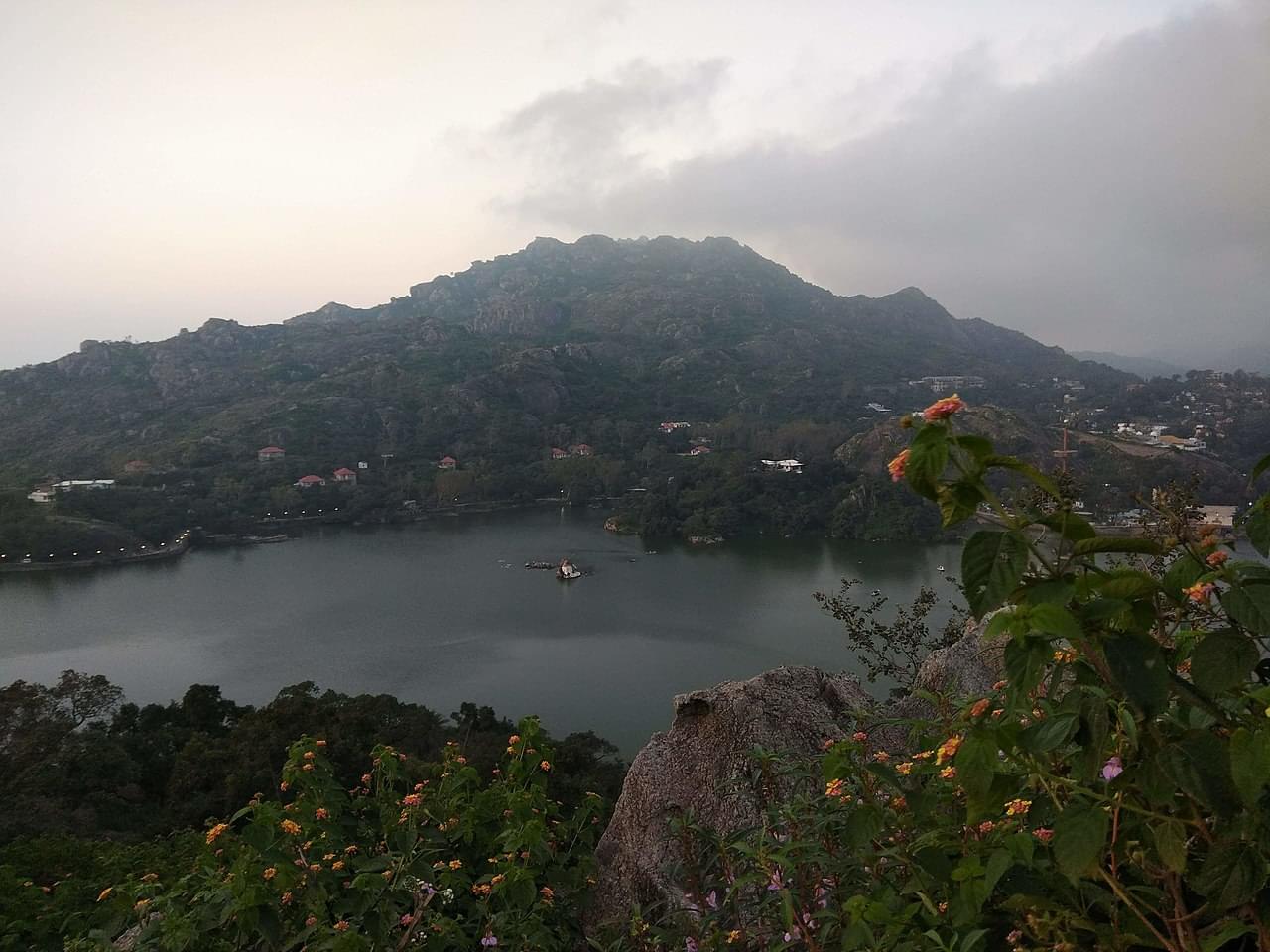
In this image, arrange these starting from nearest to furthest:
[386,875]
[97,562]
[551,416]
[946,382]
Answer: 1. [386,875]
2. [97,562]
3. [551,416]
4. [946,382]

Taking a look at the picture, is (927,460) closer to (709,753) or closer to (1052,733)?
(1052,733)

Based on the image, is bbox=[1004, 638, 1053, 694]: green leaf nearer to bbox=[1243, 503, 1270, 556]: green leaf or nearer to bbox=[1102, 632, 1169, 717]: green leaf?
bbox=[1102, 632, 1169, 717]: green leaf

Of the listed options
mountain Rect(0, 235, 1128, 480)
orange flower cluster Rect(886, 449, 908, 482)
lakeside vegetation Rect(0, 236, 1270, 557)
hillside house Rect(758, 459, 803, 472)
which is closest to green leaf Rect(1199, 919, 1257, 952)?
orange flower cluster Rect(886, 449, 908, 482)

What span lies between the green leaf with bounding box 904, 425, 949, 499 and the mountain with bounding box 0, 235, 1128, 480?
4580 cm

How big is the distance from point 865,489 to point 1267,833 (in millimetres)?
34444

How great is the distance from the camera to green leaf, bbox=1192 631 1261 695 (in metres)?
0.58

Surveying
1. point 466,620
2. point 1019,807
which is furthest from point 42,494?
point 1019,807

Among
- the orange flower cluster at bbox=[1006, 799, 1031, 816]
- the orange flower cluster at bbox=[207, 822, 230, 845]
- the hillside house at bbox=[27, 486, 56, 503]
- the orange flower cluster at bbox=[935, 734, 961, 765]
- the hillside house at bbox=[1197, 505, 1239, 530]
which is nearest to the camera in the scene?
the hillside house at bbox=[1197, 505, 1239, 530]

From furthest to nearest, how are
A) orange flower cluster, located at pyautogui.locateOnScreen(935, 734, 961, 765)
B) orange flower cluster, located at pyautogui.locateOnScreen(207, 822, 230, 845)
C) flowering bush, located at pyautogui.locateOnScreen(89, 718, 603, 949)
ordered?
orange flower cluster, located at pyautogui.locateOnScreen(207, 822, 230, 845) → flowering bush, located at pyautogui.locateOnScreen(89, 718, 603, 949) → orange flower cluster, located at pyautogui.locateOnScreen(935, 734, 961, 765)

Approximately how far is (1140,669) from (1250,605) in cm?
10

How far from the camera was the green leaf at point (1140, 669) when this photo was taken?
58cm

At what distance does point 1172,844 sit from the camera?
634 mm

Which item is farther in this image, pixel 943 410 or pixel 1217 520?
pixel 1217 520

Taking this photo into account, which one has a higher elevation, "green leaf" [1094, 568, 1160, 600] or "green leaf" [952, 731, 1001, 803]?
"green leaf" [1094, 568, 1160, 600]
